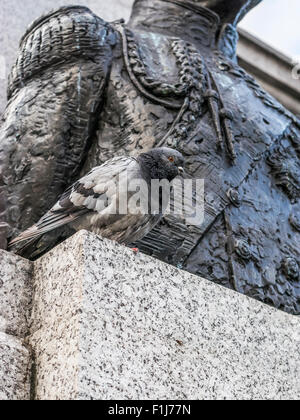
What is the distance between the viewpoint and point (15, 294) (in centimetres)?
339

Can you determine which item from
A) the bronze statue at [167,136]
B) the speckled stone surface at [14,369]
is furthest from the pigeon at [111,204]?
the speckled stone surface at [14,369]

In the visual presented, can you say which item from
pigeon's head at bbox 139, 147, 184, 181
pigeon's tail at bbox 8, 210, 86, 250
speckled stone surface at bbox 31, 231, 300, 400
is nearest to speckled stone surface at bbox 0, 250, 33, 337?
speckled stone surface at bbox 31, 231, 300, 400

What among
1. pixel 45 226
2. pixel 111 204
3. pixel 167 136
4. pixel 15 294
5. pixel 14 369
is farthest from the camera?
pixel 167 136

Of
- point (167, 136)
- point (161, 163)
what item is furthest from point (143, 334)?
point (167, 136)

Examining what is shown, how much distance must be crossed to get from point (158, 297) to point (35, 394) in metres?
0.56

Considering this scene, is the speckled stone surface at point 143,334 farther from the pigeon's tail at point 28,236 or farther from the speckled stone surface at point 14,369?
the pigeon's tail at point 28,236

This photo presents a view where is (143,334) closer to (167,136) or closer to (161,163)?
(161,163)

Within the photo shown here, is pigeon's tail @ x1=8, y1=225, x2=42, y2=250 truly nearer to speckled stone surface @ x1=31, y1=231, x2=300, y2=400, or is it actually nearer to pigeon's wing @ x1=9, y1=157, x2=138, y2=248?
pigeon's wing @ x1=9, y1=157, x2=138, y2=248

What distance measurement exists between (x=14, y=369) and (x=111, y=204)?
2.67 ft

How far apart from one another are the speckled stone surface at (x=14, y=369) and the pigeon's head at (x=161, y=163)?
98 centimetres

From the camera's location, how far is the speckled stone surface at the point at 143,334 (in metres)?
3.09

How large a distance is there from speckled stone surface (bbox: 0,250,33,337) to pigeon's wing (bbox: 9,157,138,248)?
38 centimetres

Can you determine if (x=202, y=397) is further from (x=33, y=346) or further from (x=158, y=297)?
(x=33, y=346)

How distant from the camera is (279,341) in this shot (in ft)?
12.2
